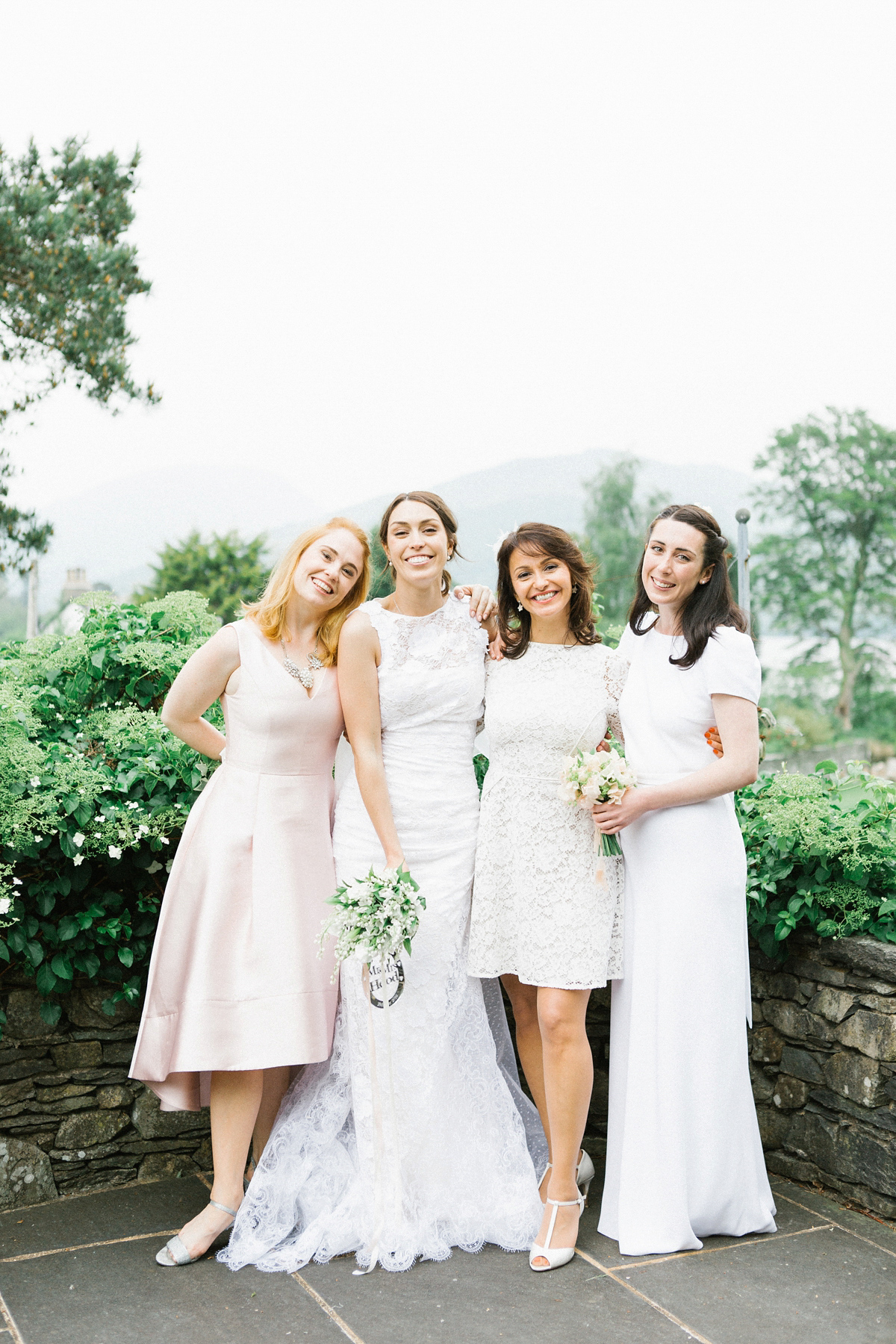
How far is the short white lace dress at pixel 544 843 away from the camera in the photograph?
337cm

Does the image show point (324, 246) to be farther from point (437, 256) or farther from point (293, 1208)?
point (293, 1208)

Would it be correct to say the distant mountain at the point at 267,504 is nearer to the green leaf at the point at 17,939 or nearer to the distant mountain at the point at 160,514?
the distant mountain at the point at 160,514

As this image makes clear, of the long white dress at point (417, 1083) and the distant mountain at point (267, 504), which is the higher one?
the distant mountain at point (267, 504)

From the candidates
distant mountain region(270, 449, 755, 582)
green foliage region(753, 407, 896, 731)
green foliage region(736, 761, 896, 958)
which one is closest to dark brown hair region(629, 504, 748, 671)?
green foliage region(736, 761, 896, 958)

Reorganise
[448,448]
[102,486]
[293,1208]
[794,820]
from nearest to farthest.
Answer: [293,1208], [794,820], [448,448], [102,486]

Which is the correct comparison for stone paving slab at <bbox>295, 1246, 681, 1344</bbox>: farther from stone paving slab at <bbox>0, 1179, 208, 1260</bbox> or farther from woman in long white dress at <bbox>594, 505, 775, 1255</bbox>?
stone paving slab at <bbox>0, 1179, 208, 1260</bbox>

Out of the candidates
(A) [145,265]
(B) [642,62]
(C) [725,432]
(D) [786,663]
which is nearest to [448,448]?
(C) [725,432]

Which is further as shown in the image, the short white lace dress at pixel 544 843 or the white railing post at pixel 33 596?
the white railing post at pixel 33 596

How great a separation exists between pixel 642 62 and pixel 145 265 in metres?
69.8

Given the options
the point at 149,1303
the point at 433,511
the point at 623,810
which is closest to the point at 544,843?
the point at 623,810

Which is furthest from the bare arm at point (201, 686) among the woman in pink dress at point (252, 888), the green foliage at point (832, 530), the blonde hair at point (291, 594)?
the green foliage at point (832, 530)

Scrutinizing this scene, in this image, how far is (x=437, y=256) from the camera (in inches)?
3905

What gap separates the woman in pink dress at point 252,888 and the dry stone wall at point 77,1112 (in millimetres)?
402

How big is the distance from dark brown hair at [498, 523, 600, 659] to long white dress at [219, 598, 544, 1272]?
12cm
